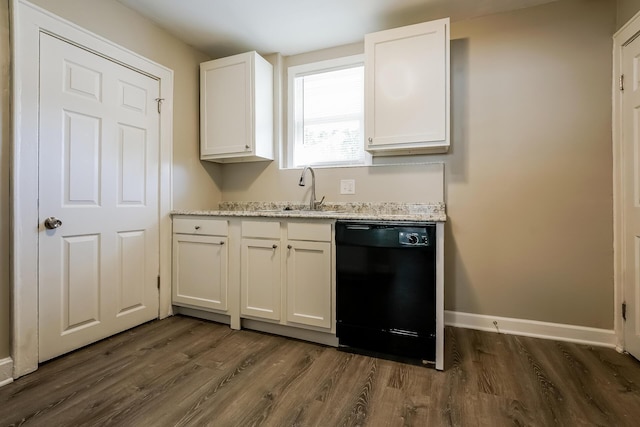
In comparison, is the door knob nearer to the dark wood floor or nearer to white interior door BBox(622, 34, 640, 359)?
the dark wood floor

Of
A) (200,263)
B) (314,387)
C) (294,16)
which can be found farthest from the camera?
(200,263)

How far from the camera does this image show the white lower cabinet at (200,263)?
2.35 meters

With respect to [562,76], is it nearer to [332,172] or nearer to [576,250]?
[576,250]

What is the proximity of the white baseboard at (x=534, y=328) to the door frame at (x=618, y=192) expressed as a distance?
0.08 metres

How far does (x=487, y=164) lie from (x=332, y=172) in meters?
1.23

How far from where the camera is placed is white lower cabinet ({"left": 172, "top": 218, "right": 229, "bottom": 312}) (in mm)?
2354

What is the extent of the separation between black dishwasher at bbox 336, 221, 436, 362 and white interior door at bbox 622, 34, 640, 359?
1277mm

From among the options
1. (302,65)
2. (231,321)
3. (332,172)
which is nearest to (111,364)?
(231,321)

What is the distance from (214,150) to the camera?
2803 millimetres

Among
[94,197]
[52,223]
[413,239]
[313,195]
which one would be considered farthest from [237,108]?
[413,239]

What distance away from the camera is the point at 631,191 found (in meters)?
1.87

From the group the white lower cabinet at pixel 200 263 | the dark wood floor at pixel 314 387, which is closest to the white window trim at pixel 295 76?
the white lower cabinet at pixel 200 263

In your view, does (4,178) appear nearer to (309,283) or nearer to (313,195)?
(309,283)

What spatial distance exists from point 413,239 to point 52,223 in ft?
6.98
